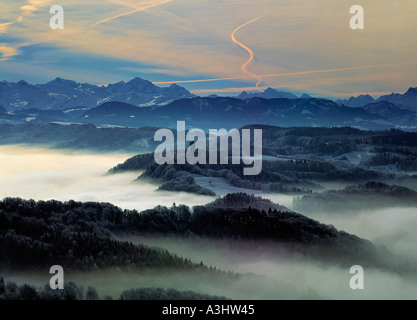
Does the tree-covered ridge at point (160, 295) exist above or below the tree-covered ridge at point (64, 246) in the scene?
below

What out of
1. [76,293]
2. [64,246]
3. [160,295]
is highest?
[64,246]

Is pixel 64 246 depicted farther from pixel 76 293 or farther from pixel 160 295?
pixel 160 295

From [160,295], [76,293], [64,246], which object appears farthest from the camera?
[64,246]

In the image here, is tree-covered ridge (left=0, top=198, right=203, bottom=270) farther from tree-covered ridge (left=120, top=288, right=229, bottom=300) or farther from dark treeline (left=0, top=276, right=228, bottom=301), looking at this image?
tree-covered ridge (left=120, top=288, right=229, bottom=300)

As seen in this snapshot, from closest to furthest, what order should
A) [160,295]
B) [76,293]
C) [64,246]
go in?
[76,293] < [160,295] < [64,246]

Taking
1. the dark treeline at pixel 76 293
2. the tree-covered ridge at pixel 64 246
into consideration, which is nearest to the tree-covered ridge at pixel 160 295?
the dark treeline at pixel 76 293

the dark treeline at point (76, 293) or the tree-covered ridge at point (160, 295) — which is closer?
the dark treeline at point (76, 293)

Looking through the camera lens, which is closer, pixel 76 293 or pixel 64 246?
pixel 76 293

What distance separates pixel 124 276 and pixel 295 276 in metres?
78.6

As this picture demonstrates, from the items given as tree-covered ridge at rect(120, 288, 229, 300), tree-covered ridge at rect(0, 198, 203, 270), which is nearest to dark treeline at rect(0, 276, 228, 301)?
tree-covered ridge at rect(120, 288, 229, 300)

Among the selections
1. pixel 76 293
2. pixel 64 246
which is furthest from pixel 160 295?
pixel 64 246

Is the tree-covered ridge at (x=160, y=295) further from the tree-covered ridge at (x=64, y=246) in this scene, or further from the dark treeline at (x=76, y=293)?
the tree-covered ridge at (x=64, y=246)
